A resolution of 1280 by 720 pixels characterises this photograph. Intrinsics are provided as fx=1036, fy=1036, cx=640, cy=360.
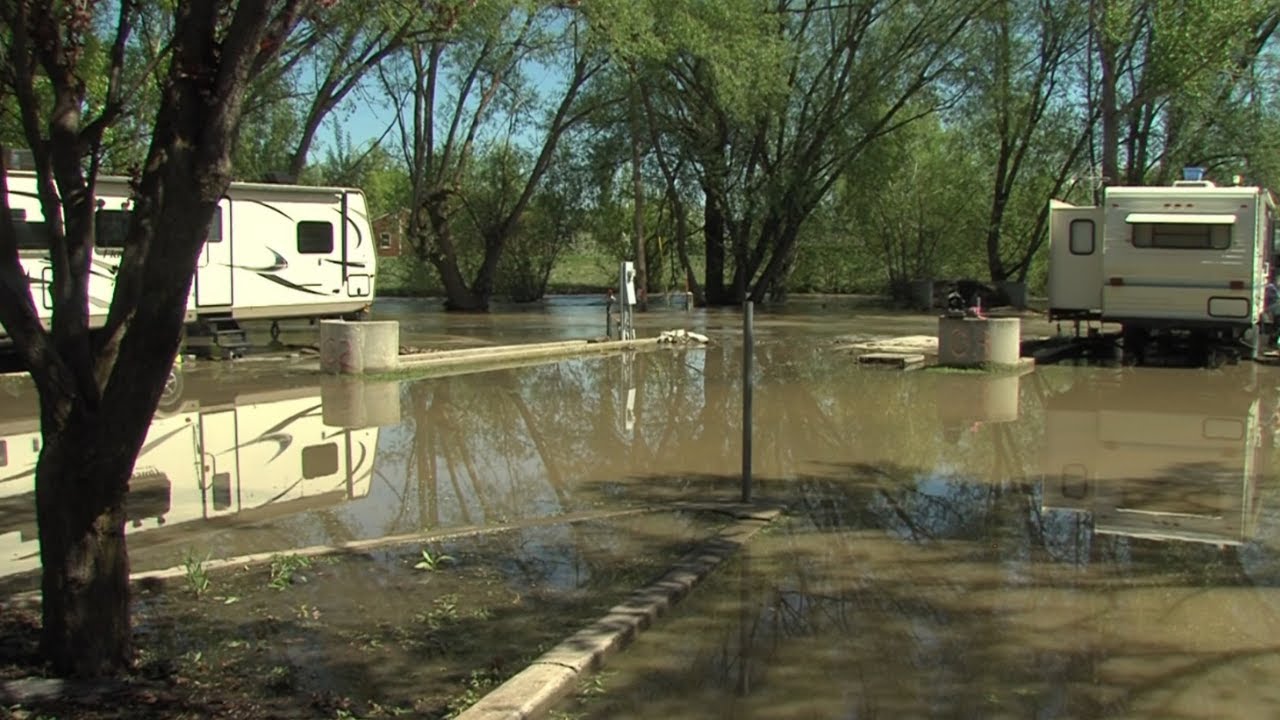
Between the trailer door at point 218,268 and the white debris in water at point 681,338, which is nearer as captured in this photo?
the trailer door at point 218,268

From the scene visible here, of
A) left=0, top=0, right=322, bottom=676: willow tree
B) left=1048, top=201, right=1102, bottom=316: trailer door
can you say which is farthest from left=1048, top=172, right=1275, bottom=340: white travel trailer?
left=0, top=0, right=322, bottom=676: willow tree

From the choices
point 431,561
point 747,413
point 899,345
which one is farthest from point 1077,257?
point 431,561

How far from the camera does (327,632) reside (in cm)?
468

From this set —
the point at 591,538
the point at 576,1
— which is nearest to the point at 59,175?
the point at 591,538

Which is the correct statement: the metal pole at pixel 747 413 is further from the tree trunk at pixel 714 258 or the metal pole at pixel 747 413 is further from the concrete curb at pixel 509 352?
the tree trunk at pixel 714 258

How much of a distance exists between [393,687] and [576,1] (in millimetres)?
6385

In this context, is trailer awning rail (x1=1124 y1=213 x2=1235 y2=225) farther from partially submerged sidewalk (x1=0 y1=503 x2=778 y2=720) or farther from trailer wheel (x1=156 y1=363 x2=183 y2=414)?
trailer wheel (x1=156 y1=363 x2=183 y2=414)

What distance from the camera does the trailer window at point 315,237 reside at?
→ 18516mm

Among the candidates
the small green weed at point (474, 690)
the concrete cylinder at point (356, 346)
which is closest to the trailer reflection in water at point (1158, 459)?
the small green weed at point (474, 690)

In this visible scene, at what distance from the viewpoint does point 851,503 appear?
24.9 ft

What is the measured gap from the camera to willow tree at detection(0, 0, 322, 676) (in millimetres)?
3711

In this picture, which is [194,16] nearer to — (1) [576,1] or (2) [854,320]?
(1) [576,1]

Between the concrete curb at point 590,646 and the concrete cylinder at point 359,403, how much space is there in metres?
6.05

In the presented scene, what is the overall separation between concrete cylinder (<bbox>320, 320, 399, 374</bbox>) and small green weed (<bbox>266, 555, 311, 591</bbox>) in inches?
363
